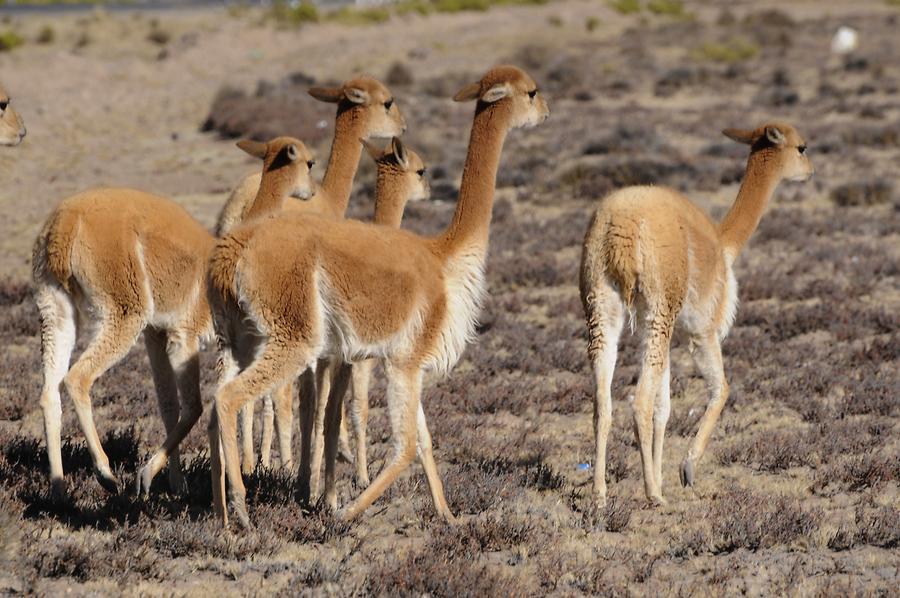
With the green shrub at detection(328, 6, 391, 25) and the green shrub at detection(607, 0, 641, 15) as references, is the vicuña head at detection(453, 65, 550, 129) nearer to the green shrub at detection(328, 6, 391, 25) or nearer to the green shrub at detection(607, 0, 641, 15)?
the green shrub at detection(328, 6, 391, 25)

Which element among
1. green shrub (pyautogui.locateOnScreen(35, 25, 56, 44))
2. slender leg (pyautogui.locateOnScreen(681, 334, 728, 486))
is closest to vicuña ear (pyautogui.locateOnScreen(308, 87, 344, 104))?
slender leg (pyautogui.locateOnScreen(681, 334, 728, 486))

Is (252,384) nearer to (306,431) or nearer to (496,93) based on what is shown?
(306,431)

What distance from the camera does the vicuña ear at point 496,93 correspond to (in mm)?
5859

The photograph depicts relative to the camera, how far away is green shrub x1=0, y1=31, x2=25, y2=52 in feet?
108

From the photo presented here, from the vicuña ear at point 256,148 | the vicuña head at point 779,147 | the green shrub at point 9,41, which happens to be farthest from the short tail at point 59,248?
the green shrub at point 9,41

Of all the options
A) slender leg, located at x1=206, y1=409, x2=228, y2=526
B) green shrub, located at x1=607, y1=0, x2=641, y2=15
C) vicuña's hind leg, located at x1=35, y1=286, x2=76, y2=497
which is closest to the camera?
slender leg, located at x1=206, y1=409, x2=228, y2=526

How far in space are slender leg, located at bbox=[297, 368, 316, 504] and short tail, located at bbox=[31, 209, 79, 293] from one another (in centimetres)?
119

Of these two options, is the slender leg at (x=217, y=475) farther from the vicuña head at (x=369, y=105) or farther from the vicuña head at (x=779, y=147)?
the vicuña head at (x=779, y=147)

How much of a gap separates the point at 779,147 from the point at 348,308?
11.9ft

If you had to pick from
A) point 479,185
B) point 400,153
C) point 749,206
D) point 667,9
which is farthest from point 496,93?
point 667,9

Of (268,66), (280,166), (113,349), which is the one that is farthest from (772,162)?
(268,66)

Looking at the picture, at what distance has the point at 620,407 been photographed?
7980mm

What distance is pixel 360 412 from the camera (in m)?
6.05

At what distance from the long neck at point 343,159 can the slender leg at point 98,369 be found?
2095mm
